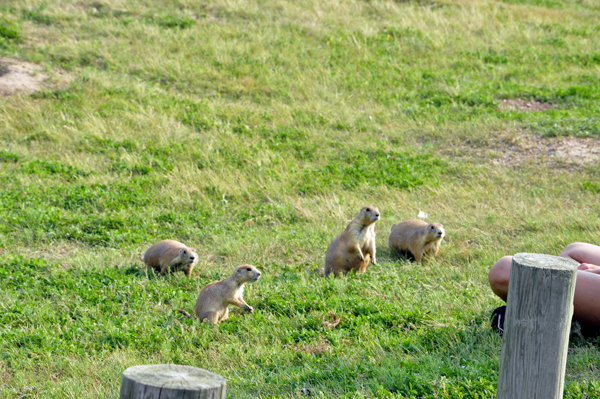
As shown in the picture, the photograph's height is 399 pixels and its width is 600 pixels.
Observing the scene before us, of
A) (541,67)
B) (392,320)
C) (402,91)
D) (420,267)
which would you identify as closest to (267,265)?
(420,267)

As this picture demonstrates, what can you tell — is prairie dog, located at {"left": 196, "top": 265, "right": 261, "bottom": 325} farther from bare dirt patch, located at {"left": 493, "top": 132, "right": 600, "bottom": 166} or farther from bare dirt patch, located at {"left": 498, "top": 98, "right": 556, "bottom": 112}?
bare dirt patch, located at {"left": 498, "top": 98, "right": 556, "bottom": 112}

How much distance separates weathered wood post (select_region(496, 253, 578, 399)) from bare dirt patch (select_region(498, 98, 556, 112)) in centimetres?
1113

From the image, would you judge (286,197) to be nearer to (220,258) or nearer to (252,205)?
(252,205)

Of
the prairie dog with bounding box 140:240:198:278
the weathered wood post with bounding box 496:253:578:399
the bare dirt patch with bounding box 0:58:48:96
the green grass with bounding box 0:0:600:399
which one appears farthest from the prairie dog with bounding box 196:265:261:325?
the bare dirt patch with bounding box 0:58:48:96

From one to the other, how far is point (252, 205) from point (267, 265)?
2360 mm

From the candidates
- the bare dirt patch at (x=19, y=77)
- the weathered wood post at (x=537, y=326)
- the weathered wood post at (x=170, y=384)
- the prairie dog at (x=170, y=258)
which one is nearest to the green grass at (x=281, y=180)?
the prairie dog at (x=170, y=258)

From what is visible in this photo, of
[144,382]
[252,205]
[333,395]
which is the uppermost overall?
[144,382]

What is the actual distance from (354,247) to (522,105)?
27.5 feet

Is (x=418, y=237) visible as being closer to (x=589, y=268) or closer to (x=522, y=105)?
(x=589, y=268)

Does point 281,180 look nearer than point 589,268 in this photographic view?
No

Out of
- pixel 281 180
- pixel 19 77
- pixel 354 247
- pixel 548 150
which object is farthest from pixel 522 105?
pixel 19 77

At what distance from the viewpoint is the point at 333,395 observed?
3.95 metres

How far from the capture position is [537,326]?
115 inches

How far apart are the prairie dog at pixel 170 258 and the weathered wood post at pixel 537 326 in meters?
4.27
